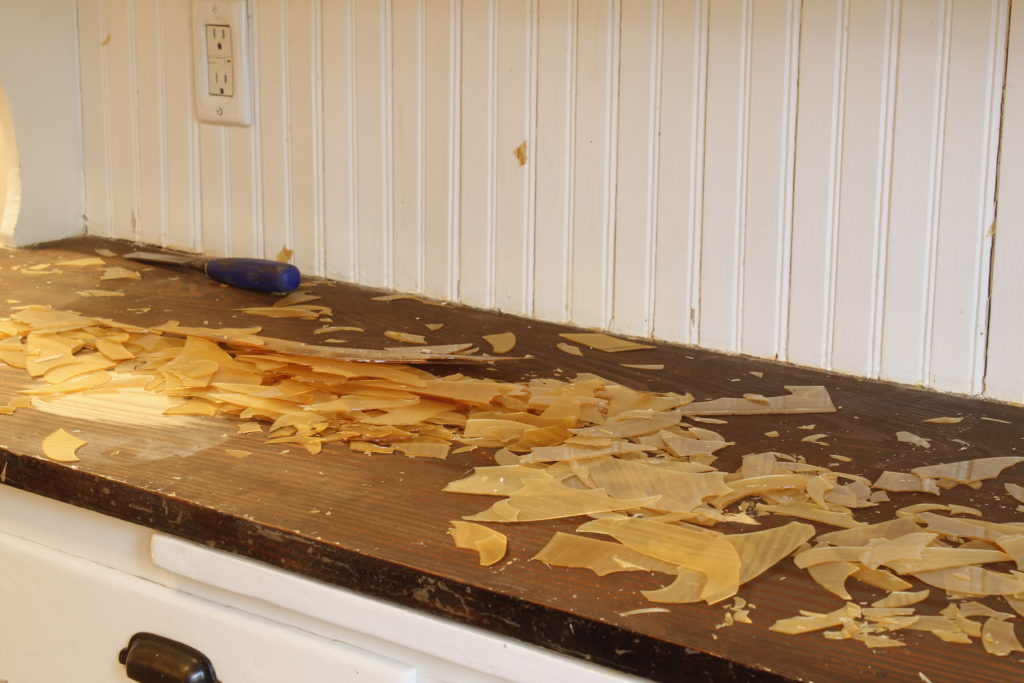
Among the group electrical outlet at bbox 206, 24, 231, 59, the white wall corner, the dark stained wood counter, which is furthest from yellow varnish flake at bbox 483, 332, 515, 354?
the white wall corner

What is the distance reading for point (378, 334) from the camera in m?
1.28

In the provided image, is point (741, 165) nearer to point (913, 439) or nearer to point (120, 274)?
point (913, 439)

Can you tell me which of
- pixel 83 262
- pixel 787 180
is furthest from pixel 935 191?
pixel 83 262

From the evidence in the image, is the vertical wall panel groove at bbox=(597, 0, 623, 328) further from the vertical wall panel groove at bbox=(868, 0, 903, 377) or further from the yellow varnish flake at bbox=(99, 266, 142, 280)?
the yellow varnish flake at bbox=(99, 266, 142, 280)

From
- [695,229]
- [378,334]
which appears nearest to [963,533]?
[695,229]

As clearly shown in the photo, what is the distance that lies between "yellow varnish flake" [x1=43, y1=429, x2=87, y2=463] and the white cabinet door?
0.10 m

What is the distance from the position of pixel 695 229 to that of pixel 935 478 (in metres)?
0.44

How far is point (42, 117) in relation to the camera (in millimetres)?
1642

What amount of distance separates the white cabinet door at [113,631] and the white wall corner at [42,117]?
81cm

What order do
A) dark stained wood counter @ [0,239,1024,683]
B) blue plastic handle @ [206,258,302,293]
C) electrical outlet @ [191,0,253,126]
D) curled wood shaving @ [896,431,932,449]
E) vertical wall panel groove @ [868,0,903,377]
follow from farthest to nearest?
electrical outlet @ [191,0,253,126] < blue plastic handle @ [206,258,302,293] < vertical wall panel groove @ [868,0,903,377] < curled wood shaving @ [896,431,932,449] < dark stained wood counter @ [0,239,1024,683]

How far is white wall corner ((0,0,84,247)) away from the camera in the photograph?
5.24 ft

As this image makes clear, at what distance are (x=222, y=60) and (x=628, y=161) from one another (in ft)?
2.05

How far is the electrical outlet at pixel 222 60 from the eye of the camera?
1.53 m

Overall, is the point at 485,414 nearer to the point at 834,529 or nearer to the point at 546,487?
the point at 546,487
